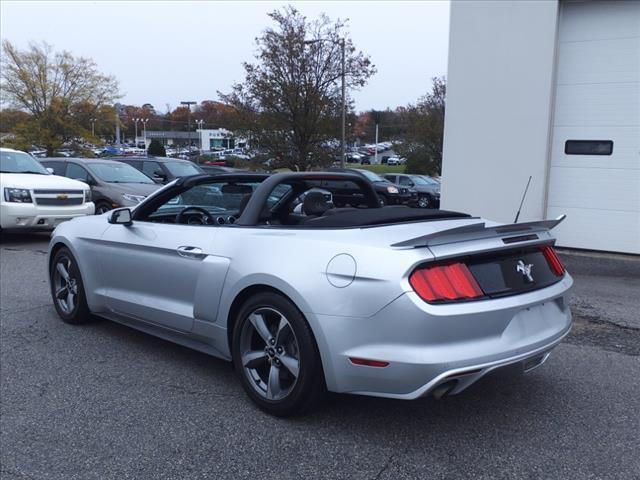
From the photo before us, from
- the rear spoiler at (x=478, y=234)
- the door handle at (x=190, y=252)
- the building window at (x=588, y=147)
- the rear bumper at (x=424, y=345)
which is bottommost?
the rear bumper at (x=424, y=345)

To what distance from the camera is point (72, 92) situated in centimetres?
3528

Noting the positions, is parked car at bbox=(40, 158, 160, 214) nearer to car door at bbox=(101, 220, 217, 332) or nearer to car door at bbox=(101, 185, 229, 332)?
car door at bbox=(101, 185, 229, 332)

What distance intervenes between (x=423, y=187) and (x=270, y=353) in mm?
22424

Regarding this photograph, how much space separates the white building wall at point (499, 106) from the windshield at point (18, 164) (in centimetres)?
778

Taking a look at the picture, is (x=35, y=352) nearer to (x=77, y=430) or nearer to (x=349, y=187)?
(x=77, y=430)

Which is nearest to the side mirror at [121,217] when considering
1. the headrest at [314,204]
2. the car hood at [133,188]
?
the headrest at [314,204]

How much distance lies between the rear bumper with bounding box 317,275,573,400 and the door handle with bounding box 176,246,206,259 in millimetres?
1179

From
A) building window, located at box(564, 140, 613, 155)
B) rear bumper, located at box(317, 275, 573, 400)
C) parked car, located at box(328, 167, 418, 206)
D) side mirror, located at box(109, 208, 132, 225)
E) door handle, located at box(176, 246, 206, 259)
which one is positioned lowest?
parked car, located at box(328, 167, 418, 206)

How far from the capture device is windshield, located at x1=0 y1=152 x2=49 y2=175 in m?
11.1

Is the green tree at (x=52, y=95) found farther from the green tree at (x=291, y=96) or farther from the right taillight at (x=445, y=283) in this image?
the right taillight at (x=445, y=283)

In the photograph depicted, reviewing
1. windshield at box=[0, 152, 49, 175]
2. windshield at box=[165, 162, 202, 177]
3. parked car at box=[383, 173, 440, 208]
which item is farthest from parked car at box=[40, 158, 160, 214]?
parked car at box=[383, 173, 440, 208]

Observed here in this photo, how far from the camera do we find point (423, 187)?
2527 cm

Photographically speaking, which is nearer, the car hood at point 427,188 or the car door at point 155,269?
the car door at point 155,269

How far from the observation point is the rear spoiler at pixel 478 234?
10.2 ft
